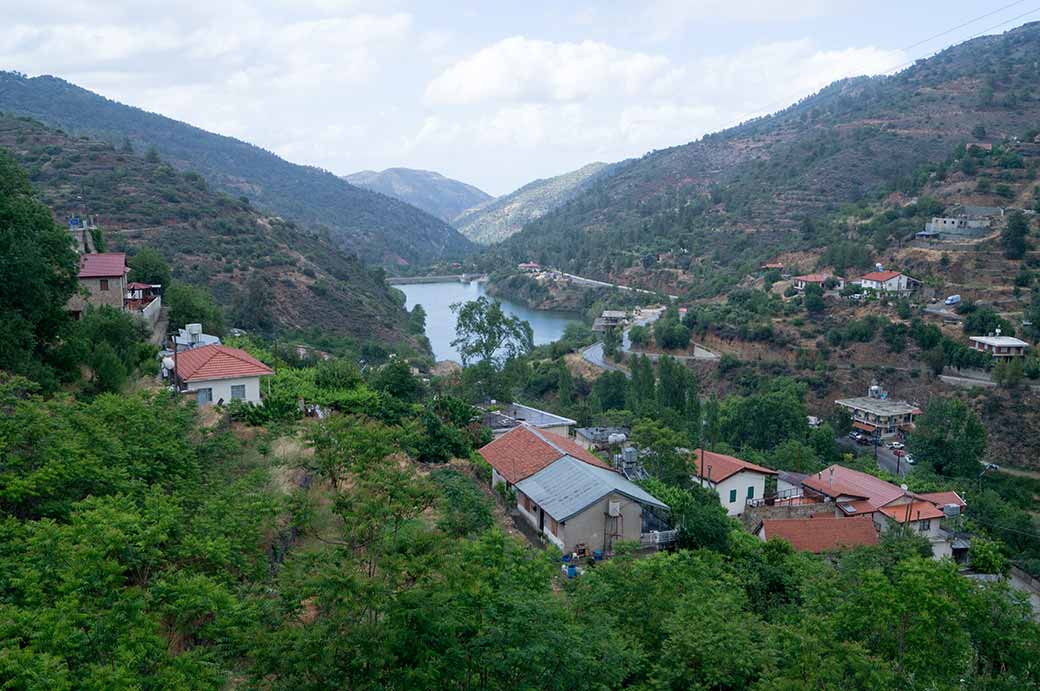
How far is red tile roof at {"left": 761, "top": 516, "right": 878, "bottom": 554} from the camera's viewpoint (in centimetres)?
1695

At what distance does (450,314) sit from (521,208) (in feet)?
377

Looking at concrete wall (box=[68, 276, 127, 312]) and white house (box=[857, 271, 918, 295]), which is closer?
concrete wall (box=[68, 276, 127, 312])

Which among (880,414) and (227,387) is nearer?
(227,387)

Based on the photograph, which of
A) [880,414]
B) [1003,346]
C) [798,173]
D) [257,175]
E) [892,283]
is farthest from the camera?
[257,175]

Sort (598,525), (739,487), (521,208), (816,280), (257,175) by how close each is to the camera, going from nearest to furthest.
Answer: (598,525) → (739,487) → (816,280) → (257,175) → (521,208)

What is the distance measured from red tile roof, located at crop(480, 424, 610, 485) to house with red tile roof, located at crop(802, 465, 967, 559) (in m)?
8.30

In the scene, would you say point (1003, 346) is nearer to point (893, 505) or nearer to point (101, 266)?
point (893, 505)

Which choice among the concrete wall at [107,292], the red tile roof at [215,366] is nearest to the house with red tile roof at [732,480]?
the red tile roof at [215,366]

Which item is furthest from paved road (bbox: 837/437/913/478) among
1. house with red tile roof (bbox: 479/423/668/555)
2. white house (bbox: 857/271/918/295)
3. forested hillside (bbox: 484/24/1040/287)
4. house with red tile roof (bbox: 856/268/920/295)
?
forested hillside (bbox: 484/24/1040/287)

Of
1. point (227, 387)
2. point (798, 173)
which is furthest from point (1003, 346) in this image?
point (798, 173)

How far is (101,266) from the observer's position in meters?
19.5

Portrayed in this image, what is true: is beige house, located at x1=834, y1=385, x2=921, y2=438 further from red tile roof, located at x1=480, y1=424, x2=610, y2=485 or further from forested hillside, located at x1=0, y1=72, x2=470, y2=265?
forested hillside, located at x1=0, y1=72, x2=470, y2=265

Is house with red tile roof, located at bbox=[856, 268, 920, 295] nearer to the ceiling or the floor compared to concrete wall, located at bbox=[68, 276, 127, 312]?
nearer to the floor

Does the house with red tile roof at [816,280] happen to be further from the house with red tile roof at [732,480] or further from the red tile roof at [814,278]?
the house with red tile roof at [732,480]
